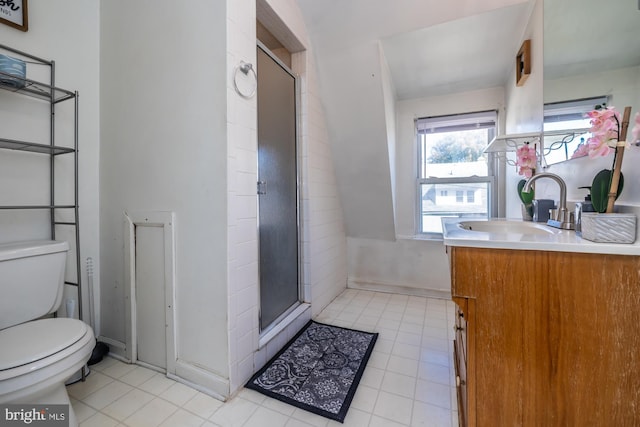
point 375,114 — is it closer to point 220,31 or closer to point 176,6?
point 220,31

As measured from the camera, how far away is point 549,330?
0.83 meters

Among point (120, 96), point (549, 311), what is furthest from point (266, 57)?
point (549, 311)

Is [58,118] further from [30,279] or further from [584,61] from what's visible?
[584,61]

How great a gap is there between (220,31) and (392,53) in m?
1.48

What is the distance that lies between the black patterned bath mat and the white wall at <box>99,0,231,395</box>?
286mm

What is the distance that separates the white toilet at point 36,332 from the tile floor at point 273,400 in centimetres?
23

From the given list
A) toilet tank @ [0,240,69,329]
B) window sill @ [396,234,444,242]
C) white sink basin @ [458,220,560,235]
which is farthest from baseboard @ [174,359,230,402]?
window sill @ [396,234,444,242]

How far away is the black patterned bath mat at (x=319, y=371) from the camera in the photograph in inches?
50.1

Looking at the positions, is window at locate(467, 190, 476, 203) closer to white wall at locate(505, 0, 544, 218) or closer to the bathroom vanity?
white wall at locate(505, 0, 544, 218)

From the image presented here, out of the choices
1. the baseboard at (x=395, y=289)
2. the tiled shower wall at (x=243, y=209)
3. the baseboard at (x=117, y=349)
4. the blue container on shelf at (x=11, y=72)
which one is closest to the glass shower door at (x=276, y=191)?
the tiled shower wall at (x=243, y=209)

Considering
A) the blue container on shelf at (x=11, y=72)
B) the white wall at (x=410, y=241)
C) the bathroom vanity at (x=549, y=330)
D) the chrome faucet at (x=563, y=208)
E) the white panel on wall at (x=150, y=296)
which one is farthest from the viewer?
the white wall at (x=410, y=241)

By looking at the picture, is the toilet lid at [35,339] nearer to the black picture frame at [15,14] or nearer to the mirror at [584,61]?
the black picture frame at [15,14]

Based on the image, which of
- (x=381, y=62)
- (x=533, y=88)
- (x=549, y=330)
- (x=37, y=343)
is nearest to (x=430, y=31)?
(x=381, y=62)

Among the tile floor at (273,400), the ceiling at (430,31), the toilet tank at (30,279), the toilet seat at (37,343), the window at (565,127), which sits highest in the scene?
the ceiling at (430,31)
